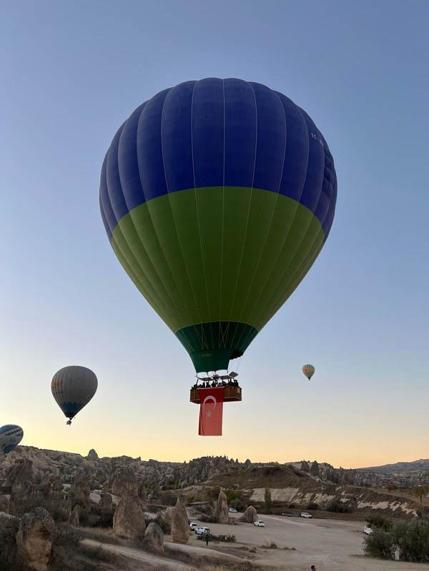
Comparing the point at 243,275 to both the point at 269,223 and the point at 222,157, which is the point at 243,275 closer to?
the point at 269,223

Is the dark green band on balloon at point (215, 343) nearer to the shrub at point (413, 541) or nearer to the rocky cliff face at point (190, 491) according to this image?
the rocky cliff face at point (190, 491)

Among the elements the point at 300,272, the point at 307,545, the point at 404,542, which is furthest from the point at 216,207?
the point at 307,545

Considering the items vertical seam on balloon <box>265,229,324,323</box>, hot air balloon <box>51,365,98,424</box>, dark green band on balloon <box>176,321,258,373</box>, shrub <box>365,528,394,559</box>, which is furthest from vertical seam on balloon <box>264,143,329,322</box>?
hot air balloon <box>51,365,98,424</box>

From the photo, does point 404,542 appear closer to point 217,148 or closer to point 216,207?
point 216,207

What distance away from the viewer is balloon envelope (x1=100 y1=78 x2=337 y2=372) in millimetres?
26328

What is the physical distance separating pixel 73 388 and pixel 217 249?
44.5 m

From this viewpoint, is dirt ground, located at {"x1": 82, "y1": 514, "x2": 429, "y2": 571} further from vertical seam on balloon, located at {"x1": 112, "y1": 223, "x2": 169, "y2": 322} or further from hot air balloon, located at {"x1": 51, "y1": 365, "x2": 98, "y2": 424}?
hot air balloon, located at {"x1": 51, "y1": 365, "x2": 98, "y2": 424}

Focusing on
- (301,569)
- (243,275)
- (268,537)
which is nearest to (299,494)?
(268,537)

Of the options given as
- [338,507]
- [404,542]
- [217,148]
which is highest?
[217,148]

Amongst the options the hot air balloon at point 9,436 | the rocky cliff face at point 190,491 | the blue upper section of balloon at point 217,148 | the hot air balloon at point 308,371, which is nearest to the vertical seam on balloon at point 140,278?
the blue upper section of balloon at point 217,148

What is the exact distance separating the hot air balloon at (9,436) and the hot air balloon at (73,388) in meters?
33.2

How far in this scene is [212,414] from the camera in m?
25.5

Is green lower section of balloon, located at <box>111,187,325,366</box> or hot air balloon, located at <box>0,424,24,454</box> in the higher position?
green lower section of balloon, located at <box>111,187,325,366</box>

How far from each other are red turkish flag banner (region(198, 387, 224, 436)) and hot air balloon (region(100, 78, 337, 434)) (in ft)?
4.95
